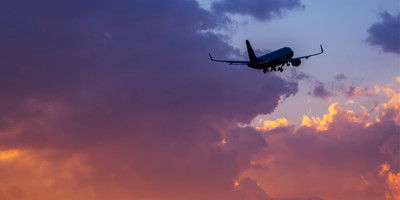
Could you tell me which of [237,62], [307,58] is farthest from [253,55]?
[307,58]

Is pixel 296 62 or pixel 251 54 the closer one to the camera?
pixel 251 54

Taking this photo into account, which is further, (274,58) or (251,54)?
(274,58)

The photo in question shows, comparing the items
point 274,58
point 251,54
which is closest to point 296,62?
point 274,58

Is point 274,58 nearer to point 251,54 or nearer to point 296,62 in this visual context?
point 296,62

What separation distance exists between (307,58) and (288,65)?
618 cm

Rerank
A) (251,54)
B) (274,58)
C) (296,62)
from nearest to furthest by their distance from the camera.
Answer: (251,54)
(274,58)
(296,62)

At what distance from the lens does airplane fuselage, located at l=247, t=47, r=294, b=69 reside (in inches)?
6339

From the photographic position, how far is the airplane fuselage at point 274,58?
161 metres

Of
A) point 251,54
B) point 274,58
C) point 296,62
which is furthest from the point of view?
point 296,62

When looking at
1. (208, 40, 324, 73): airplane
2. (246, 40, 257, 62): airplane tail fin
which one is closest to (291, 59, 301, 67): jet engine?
(208, 40, 324, 73): airplane

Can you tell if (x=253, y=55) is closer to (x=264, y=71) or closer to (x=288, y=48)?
(x=264, y=71)

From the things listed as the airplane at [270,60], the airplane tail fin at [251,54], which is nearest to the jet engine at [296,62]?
the airplane at [270,60]

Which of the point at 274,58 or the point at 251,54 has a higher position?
the point at 274,58

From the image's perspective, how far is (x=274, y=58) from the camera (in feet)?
550
